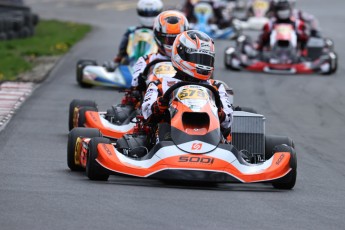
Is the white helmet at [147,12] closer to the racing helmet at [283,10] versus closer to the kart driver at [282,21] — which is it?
the kart driver at [282,21]

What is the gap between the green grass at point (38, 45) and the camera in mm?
21250

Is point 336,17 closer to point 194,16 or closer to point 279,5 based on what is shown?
point 194,16

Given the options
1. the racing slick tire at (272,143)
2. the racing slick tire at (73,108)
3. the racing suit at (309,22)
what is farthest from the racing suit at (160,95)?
the racing suit at (309,22)

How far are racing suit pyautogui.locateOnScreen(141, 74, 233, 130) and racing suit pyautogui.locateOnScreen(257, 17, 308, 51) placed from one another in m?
12.4

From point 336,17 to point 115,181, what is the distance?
93.5 feet

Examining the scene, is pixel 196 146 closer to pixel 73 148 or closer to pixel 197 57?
pixel 197 57

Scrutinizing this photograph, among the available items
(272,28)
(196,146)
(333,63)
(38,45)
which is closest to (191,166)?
(196,146)

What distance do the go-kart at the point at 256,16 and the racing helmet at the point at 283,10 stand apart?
1011 centimetres

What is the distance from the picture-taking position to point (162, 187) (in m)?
9.84

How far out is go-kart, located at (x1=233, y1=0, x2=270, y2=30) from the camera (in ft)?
112

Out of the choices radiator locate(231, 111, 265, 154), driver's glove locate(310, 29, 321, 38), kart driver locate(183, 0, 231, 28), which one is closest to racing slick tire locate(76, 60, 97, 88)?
driver's glove locate(310, 29, 321, 38)

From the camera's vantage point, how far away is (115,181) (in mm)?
10195

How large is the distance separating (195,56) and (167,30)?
2693 millimetres

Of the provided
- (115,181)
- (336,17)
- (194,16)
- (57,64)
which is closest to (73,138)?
(115,181)
